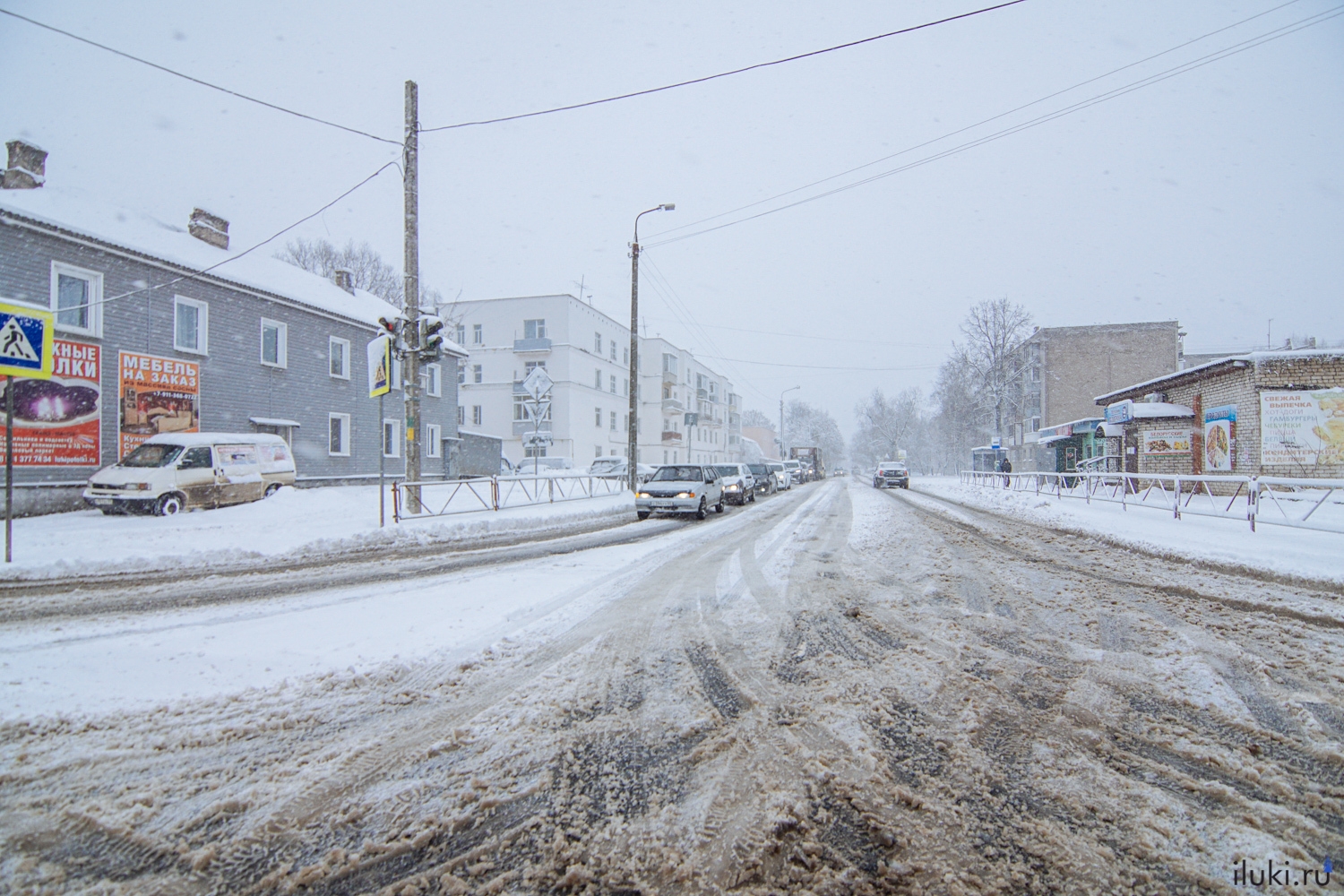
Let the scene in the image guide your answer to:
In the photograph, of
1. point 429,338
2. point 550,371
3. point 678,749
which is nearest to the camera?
point 678,749

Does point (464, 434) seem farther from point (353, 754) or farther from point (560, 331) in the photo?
point (353, 754)

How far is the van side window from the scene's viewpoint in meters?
14.6

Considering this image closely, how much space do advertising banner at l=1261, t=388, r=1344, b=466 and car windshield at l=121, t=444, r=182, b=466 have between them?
29.2 m

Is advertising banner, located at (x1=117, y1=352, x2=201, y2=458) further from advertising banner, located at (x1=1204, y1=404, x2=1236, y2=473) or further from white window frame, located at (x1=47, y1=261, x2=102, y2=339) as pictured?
advertising banner, located at (x1=1204, y1=404, x2=1236, y2=473)

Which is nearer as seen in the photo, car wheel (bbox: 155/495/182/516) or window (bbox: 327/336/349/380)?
car wheel (bbox: 155/495/182/516)

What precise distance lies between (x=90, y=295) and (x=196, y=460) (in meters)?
5.63

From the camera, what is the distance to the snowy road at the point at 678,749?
7.29ft

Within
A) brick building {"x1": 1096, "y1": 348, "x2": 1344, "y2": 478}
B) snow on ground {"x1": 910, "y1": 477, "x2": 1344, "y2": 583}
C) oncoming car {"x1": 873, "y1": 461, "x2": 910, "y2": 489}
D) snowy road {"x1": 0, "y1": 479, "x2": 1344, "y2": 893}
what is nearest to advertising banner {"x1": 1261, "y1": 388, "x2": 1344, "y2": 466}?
brick building {"x1": 1096, "y1": 348, "x2": 1344, "y2": 478}

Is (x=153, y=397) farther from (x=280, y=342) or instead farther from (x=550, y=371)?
(x=550, y=371)

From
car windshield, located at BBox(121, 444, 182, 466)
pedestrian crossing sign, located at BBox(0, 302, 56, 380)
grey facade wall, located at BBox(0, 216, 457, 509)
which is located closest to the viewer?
pedestrian crossing sign, located at BBox(0, 302, 56, 380)

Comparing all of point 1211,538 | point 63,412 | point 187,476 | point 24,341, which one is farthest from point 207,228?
point 1211,538

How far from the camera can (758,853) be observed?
2258mm

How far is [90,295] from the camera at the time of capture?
1595cm

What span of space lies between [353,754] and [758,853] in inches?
81.7
